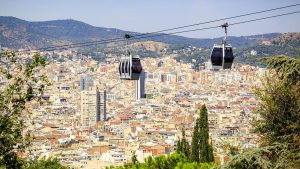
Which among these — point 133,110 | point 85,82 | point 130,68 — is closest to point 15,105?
point 130,68

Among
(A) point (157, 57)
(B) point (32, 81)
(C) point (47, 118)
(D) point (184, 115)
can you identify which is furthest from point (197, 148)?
(A) point (157, 57)

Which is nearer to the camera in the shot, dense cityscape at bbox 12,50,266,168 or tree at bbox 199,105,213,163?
tree at bbox 199,105,213,163

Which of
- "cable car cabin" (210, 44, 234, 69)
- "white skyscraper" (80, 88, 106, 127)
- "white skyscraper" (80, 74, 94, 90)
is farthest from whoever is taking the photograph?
"white skyscraper" (80, 74, 94, 90)

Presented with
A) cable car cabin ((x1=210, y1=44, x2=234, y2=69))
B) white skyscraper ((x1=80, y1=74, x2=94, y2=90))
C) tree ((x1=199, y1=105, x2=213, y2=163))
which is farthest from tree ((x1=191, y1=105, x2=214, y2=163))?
white skyscraper ((x1=80, y1=74, x2=94, y2=90))

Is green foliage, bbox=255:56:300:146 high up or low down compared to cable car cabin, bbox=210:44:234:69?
down

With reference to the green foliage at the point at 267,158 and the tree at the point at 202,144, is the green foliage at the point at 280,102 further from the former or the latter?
the tree at the point at 202,144

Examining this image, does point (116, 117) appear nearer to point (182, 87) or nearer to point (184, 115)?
point (184, 115)

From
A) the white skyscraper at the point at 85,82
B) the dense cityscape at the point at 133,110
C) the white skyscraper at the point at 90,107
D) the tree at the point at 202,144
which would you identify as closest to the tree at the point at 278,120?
the tree at the point at 202,144

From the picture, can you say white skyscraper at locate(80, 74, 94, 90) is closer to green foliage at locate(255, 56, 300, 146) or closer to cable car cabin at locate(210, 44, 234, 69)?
cable car cabin at locate(210, 44, 234, 69)
